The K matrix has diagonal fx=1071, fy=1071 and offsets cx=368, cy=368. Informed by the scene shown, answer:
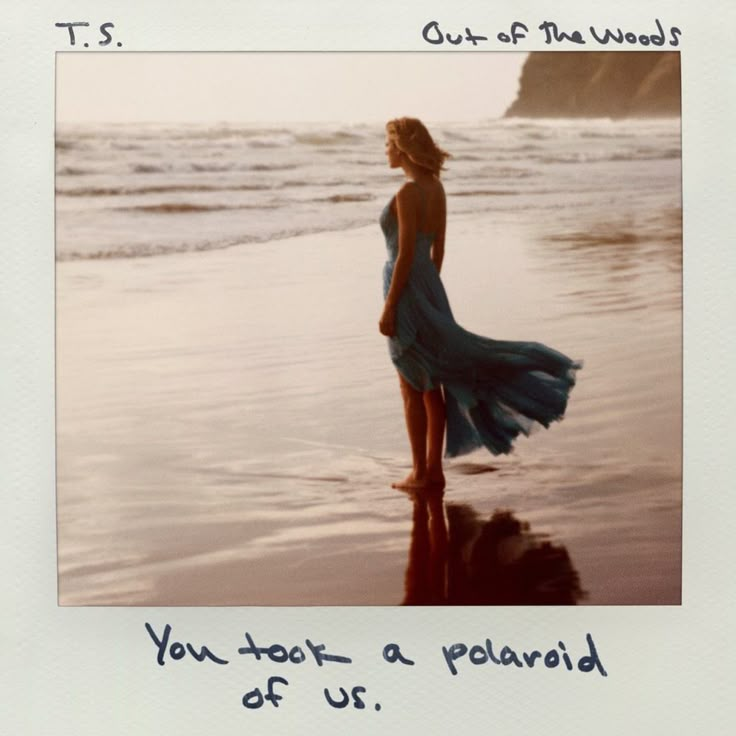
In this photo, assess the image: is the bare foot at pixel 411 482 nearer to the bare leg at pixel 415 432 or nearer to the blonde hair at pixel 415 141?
the bare leg at pixel 415 432

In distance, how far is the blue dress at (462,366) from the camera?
2037mm

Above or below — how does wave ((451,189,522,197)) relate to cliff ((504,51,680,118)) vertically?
below

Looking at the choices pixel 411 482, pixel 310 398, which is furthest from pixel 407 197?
pixel 411 482

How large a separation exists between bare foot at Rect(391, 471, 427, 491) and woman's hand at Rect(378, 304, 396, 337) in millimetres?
271

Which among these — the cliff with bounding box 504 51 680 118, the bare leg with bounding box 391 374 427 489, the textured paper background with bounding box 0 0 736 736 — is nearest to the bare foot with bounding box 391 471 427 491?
the bare leg with bounding box 391 374 427 489

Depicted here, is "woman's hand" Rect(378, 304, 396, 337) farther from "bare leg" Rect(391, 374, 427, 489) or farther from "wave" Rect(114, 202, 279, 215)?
"wave" Rect(114, 202, 279, 215)

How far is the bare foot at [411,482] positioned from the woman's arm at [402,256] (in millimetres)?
272

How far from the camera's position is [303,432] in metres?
2.04

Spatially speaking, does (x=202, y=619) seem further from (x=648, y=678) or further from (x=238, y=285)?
(x=648, y=678)

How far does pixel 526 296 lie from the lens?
2.07 metres

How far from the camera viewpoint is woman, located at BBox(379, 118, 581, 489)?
6.68 ft

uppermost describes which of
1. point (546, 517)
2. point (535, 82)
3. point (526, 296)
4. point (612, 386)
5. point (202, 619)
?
point (535, 82)
